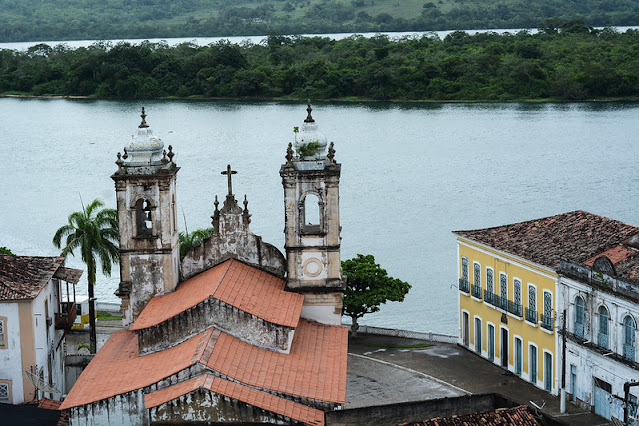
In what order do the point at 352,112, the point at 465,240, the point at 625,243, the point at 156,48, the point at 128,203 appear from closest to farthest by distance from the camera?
the point at 128,203 < the point at 625,243 < the point at 465,240 < the point at 352,112 < the point at 156,48

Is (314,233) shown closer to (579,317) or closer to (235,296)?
(235,296)

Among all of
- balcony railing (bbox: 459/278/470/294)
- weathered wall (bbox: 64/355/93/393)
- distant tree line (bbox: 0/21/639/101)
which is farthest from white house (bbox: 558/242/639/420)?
distant tree line (bbox: 0/21/639/101)

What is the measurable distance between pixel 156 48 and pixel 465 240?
125 meters

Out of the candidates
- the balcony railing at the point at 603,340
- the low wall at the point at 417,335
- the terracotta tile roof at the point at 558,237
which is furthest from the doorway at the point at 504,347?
the balcony railing at the point at 603,340

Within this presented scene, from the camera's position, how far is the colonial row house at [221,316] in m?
26.3

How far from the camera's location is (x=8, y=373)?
104 feet

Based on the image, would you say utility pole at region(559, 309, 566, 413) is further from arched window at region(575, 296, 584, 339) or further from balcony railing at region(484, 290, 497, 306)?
balcony railing at region(484, 290, 497, 306)

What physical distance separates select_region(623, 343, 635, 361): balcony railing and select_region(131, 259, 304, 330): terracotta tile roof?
975 centimetres

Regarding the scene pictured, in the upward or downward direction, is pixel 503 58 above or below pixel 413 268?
above

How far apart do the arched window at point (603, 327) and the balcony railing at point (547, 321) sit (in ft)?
8.79

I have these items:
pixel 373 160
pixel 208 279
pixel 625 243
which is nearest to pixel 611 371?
pixel 625 243

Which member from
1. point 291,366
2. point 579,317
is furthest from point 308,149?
point 579,317

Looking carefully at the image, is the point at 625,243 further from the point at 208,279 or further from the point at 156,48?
the point at 156,48

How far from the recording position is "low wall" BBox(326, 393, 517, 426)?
82.9 ft
